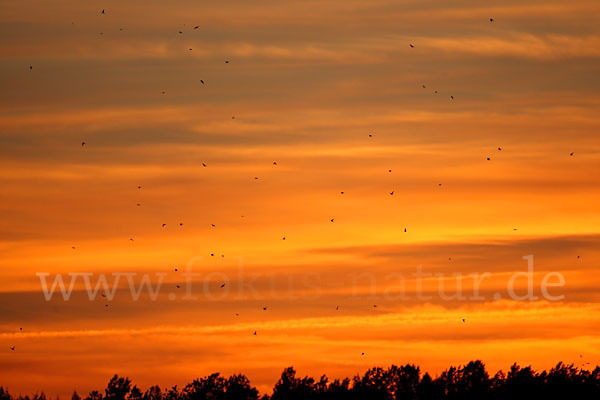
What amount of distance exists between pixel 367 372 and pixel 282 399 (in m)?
10.3

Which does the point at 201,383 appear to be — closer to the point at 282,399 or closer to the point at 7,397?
the point at 282,399

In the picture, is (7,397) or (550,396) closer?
(7,397)

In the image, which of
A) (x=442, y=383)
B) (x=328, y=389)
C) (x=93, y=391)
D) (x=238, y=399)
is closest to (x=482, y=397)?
(x=442, y=383)

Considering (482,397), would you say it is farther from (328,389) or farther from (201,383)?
(201,383)

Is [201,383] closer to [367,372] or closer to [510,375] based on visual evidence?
[367,372]

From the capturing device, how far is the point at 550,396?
520 feet

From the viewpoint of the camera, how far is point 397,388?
154 metres

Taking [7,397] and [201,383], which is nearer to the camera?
[7,397]

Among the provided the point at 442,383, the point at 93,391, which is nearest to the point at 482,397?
the point at 442,383

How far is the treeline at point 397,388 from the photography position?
154 meters

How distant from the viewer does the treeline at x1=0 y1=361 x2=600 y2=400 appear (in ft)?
504

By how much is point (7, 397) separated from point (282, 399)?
3097 cm

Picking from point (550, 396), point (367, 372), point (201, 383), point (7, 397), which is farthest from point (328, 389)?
point (7, 397)

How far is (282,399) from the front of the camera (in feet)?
508
